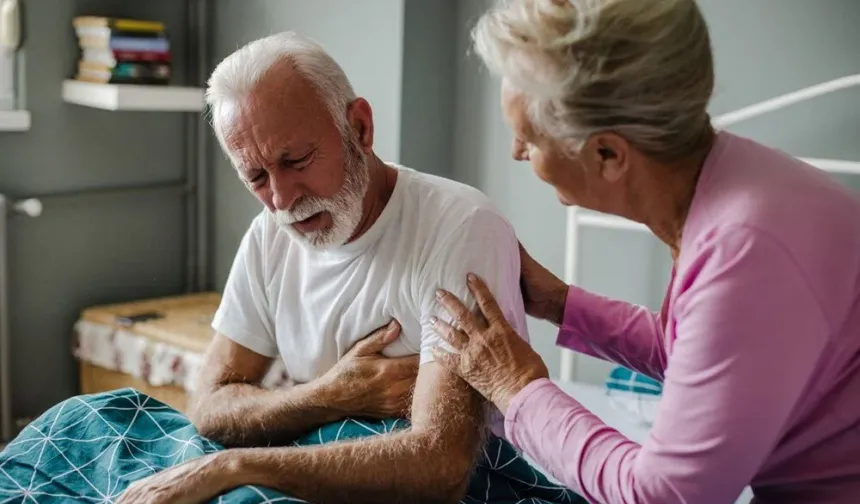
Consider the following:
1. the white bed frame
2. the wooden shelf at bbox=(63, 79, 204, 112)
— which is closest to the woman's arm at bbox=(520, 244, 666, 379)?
the white bed frame

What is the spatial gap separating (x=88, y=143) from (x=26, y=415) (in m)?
0.86

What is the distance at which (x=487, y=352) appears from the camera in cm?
128

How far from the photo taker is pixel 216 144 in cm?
325

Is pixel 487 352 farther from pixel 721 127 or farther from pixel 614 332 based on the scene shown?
pixel 721 127

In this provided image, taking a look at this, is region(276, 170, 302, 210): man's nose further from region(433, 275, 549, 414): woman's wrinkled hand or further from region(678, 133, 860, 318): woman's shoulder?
region(678, 133, 860, 318): woman's shoulder

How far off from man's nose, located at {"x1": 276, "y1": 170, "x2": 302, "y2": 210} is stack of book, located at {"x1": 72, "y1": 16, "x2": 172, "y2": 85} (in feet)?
5.01

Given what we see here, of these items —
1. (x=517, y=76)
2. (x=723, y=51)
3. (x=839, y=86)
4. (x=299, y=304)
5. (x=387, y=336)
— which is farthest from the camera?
(x=723, y=51)

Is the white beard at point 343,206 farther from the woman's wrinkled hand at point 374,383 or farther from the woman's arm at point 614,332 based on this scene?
the woman's arm at point 614,332

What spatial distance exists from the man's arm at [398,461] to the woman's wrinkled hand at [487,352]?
0.06 meters

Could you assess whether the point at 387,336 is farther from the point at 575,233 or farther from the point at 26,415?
the point at 26,415

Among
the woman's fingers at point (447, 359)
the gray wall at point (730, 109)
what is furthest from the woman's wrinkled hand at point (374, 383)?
the gray wall at point (730, 109)

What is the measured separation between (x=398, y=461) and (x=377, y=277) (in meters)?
0.32

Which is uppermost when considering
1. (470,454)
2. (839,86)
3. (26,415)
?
(839,86)

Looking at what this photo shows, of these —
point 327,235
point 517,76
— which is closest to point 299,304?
point 327,235
